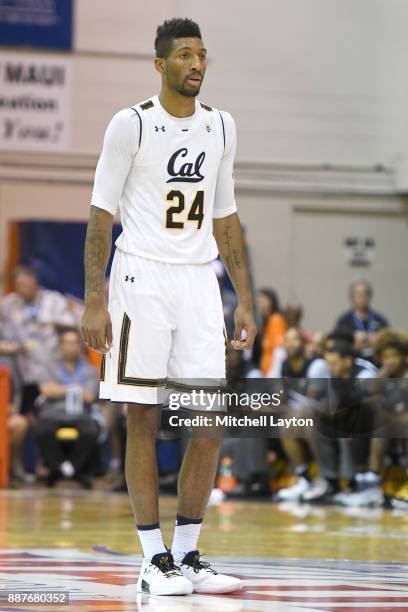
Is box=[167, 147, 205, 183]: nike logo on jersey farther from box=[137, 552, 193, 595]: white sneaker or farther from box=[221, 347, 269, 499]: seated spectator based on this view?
box=[221, 347, 269, 499]: seated spectator

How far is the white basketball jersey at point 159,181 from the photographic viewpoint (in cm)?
478

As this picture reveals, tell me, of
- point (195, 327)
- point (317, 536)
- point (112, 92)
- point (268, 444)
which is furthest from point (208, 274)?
point (112, 92)

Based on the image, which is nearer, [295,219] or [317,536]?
[317,536]

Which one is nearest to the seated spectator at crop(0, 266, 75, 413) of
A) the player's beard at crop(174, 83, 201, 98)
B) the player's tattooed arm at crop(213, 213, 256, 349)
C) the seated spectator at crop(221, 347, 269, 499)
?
the seated spectator at crop(221, 347, 269, 499)

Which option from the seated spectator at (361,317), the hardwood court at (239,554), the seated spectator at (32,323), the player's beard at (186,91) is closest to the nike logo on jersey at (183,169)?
the player's beard at (186,91)

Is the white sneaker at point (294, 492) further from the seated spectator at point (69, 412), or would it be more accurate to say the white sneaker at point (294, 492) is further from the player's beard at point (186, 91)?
the player's beard at point (186, 91)

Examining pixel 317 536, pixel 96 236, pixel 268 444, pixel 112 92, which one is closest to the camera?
pixel 96 236

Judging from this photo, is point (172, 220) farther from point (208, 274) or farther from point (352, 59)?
point (352, 59)

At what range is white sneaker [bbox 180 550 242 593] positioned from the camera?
464 cm

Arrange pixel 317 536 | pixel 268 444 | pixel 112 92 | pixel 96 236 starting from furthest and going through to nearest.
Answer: pixel 112 92 < pixel 268 444 < pixel 317 536 < pixel 96 236

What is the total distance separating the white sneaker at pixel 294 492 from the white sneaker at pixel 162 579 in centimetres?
638

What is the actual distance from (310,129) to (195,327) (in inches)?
467

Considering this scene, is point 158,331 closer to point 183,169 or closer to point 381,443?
point 183,169

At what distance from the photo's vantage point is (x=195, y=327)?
479 centimetres
